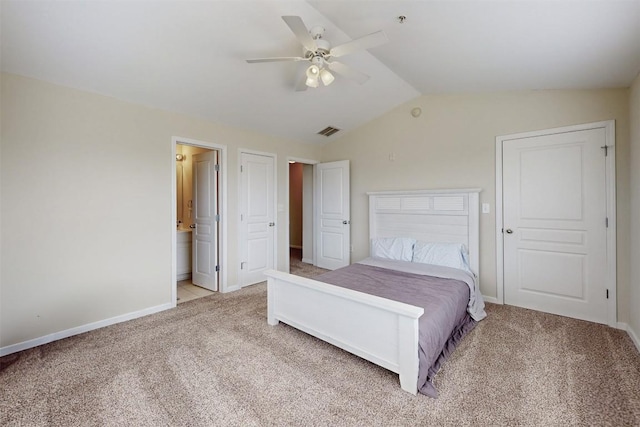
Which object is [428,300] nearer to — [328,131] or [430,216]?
[430,216]

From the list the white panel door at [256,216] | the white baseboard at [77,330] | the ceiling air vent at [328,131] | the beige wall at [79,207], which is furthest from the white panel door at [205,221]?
the ceiling air vent at [328,131]

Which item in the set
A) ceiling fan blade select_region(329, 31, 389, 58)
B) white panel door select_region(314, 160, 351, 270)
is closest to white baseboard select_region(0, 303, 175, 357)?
white panel door select_region(314, 160, 351, 270)

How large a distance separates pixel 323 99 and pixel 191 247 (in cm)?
314

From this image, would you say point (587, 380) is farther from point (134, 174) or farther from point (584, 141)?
point (134, 174)

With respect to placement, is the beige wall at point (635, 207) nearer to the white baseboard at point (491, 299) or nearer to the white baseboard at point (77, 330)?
the white baseboard at point (491, 299)

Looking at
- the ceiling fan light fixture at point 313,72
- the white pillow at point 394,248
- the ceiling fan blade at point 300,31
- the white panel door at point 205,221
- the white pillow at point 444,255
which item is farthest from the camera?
the white panel door at point 205,221

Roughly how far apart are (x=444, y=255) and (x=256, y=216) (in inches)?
108

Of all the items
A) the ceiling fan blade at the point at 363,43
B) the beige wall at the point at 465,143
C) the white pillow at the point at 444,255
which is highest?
the ceiling fan blade at the point at 363,43

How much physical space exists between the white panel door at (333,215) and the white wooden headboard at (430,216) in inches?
22.5

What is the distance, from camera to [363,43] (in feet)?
6.68

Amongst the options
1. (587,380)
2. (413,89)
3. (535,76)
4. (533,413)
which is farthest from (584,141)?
(533,413)

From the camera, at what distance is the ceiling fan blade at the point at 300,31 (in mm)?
1821

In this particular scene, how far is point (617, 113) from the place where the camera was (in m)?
2.77

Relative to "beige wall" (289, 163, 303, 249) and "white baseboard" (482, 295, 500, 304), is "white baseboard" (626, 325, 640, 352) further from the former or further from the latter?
"beige wall" (289, 163, 303, 249)
